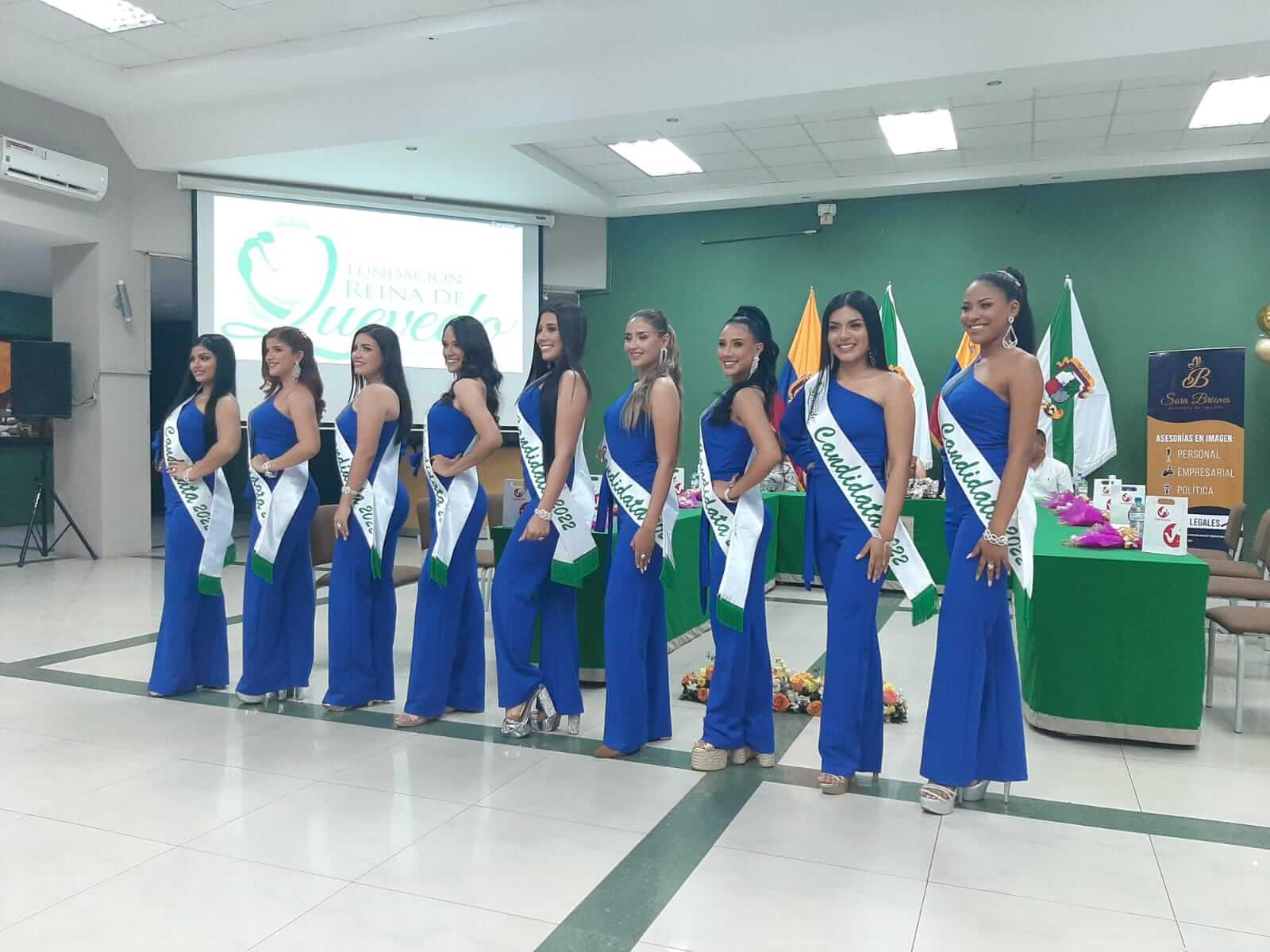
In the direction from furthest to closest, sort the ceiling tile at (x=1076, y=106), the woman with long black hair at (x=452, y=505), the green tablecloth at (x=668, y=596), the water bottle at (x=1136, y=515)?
1. the ceiling tile at (x=1076, y=106)
2. the green tablecloth at (x=668, y=596)
3. the water bottle at (x=1136, y=515)
4. the woman with long black hair at (x=452, y=505)

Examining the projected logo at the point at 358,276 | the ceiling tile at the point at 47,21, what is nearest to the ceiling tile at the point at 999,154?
the projected logo at the point at 358,276

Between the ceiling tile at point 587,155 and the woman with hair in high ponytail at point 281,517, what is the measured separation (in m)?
4.50

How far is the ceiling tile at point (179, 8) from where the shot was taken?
225 inches

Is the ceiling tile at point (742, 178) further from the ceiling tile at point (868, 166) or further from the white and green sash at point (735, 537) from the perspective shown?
the white and green sash at point (735, 537)

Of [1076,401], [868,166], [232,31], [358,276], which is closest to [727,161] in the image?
[868,166]

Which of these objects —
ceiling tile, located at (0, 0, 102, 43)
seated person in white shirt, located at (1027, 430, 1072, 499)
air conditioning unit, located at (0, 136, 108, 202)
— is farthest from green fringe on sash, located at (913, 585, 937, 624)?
air conditioning unit, located at (0, 136, 108, 202)

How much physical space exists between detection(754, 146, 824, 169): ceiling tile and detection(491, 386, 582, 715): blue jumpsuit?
5254 mm

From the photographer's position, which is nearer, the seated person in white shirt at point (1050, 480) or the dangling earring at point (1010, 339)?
the dangling earring at point (1010, 339)

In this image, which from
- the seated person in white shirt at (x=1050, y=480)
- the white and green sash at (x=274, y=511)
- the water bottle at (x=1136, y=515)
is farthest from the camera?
the seated person in white shirt at (x=1050, y=480)

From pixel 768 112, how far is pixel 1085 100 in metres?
2.19

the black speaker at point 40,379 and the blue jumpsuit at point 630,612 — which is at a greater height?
the black speaker at point 40,379

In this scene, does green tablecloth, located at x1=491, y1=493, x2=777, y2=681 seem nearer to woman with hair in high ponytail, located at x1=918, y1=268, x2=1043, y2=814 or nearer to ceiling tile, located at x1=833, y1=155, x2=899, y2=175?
woman with hair in high ponytail, located at x1=918, y1=268, x2=1043, y2=814

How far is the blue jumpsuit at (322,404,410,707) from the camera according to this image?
3.61m

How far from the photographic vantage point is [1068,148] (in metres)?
7.73
